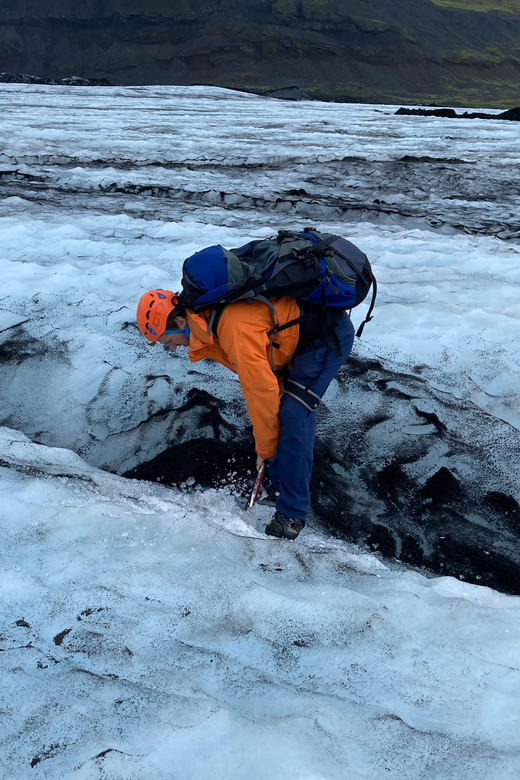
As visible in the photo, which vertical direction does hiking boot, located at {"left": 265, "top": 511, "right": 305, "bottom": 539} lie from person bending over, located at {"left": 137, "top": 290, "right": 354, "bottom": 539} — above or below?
below

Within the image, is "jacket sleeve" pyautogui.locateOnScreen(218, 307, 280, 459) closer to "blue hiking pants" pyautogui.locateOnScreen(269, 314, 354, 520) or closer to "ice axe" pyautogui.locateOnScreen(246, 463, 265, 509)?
"blue hiking pants" pyautogui.locateOnScreen(269, 314, 354, 520)

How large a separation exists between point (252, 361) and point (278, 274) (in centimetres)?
35

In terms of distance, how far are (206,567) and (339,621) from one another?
1.70 feet

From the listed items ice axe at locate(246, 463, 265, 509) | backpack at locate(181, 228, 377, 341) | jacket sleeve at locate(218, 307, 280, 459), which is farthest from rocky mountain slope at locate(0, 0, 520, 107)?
jacket sleeve at locate(218, 307, 280, 459)

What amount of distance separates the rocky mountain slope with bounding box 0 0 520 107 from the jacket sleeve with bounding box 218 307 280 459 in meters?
56.1

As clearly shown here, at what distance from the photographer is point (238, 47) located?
180 feet

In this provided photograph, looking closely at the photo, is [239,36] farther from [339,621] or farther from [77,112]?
[339,621]

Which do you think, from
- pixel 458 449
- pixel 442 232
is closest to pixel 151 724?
pixel 458 449

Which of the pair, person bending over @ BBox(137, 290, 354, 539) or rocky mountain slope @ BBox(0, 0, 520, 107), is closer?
person bending over @ BBox(137, 290, 354, 539)

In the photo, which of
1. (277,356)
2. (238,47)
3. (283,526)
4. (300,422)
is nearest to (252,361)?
(277,356)

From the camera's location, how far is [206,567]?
2.16m

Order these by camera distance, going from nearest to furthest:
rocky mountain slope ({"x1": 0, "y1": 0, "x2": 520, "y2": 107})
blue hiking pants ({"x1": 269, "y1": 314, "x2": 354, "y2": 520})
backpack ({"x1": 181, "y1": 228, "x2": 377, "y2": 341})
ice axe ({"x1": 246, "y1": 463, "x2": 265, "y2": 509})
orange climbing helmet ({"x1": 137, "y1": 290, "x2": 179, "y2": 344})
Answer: backpack ({"x1": 181, "y1": 228, "x2": 377, "y2": 341}) → orange climbing helmet ({"x1": 137, "y1": 290, "x2": 179, "y2": 344}) → blue hiking pants ({"x1": 269, "y1": 314, "x2": 354, "y2": 520}) → ice axe ({"x1": 246, "y1": 463, "x2": 265, "y2": 509}) → rocky mountain slope ({"x1": 0, "y1": 0, "x2": 520, "y2": 107})

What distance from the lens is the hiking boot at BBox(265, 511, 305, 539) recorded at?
2.50 meters

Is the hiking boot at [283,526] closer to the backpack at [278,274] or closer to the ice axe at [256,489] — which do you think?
the ice axe at [256,489]
